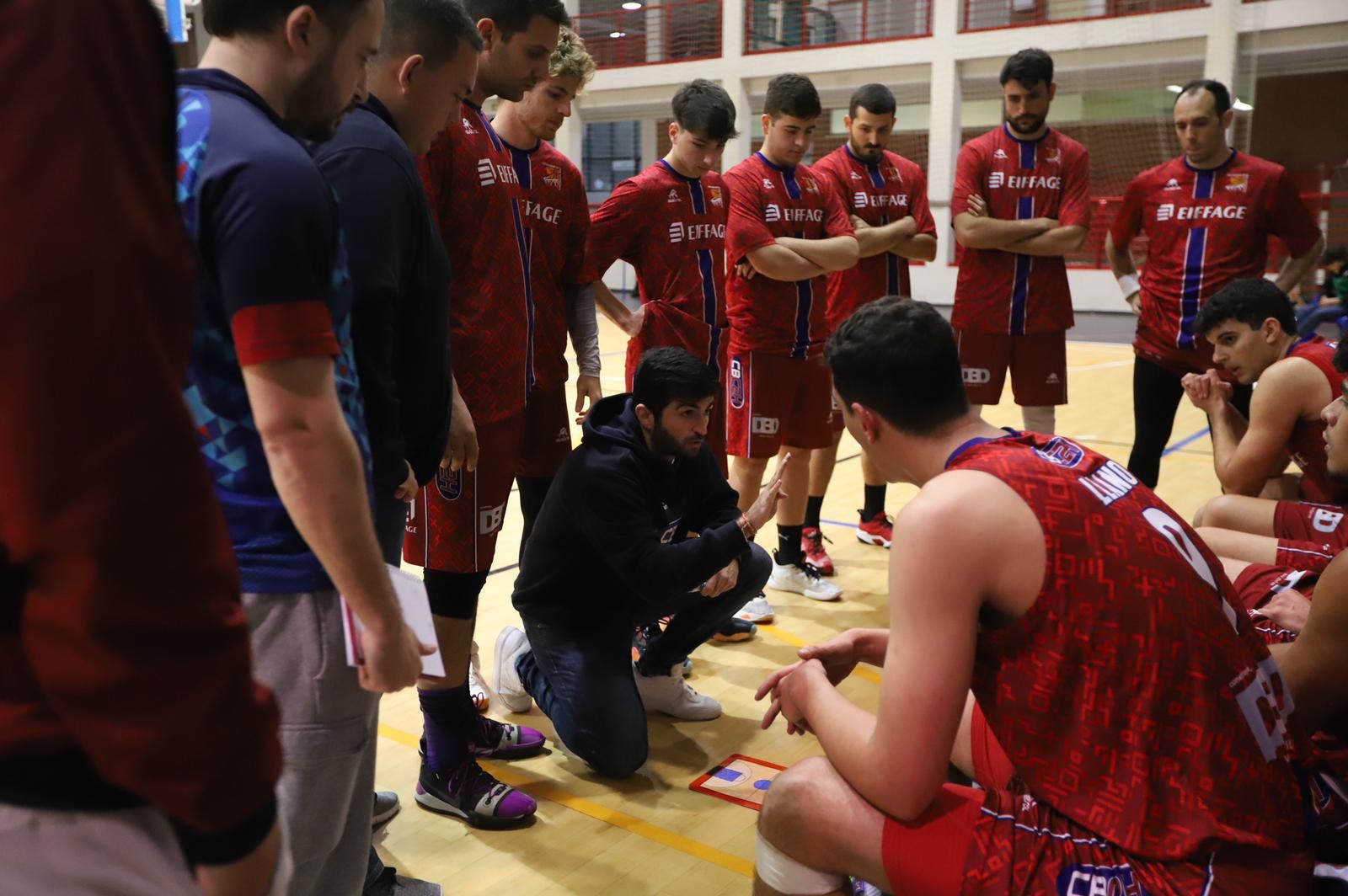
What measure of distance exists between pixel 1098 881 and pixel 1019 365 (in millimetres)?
3978

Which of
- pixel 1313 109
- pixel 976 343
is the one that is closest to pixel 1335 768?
pixel 976 343

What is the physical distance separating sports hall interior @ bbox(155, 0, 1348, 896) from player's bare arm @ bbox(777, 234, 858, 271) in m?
1.39

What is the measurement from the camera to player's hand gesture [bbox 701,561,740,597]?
332 centimetres

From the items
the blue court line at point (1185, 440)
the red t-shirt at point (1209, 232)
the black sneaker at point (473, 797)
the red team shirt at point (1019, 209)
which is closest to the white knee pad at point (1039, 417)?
the red team shirt at point (1019, 209)

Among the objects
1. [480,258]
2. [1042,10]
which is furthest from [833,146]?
[480,258]

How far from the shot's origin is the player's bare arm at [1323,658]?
6.66ft

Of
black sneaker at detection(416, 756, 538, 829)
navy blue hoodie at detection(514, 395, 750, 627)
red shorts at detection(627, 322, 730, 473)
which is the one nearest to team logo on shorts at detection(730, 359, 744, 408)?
red shorts at detection(627, 322, 730, 473)

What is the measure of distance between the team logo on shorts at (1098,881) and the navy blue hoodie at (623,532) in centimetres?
151

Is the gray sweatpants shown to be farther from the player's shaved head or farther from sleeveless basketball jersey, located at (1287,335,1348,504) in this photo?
sleeveless basketball jersey, located at (1287,335,1348,504)

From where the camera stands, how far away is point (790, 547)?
480 cm

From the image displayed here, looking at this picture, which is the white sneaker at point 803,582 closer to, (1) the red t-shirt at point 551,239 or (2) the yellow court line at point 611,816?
(1) the red t-shirt at point 551,239

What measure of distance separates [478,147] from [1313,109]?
2127 centimetres

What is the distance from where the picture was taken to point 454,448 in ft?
8.20

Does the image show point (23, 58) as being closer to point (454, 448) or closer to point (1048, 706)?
point (1048, 706)
